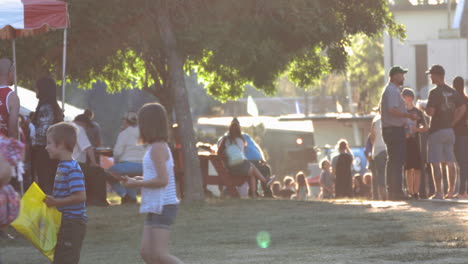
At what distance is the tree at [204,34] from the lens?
17.0 m

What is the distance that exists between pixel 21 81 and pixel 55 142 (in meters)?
14.4

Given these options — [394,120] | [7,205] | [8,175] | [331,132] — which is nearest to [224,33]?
[394,120]

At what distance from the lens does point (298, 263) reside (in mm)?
8938

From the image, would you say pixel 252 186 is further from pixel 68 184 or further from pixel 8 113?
pixel 68 184

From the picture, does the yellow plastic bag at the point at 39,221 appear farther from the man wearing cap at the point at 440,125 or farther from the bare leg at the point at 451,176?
the bare leg at the point at 451,176

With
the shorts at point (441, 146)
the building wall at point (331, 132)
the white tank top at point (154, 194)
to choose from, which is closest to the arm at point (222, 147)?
the shorts at point (441, 146)

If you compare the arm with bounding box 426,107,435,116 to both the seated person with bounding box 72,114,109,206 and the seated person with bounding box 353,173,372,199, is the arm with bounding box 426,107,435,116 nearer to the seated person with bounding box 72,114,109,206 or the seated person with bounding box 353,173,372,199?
the seated person with bounding box 72,114,109,206

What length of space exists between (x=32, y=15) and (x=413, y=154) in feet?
20.8

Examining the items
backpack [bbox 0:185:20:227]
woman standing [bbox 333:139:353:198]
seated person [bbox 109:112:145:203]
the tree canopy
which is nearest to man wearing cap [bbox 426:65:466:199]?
the tree canopy

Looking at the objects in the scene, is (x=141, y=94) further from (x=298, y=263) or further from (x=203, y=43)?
(x=298, y=263)

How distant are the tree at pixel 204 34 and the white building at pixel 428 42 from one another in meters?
32.5

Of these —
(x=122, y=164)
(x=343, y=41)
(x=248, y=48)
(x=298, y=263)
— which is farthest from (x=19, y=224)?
(x=343, y=41)

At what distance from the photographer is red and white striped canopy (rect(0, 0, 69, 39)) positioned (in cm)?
1198

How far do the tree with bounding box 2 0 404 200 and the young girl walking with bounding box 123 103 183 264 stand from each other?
9.63 meters
